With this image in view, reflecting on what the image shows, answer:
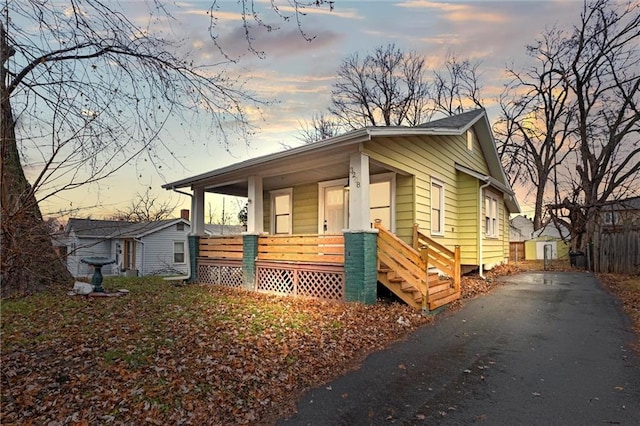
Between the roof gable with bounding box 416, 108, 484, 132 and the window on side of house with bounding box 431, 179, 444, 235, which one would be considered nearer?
the roof gable with bounding box 416, 108, 484, 132

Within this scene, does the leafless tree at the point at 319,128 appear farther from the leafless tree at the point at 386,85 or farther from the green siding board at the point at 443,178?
the green siding board at the point at 443,178

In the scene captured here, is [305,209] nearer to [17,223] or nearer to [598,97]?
[17,223]

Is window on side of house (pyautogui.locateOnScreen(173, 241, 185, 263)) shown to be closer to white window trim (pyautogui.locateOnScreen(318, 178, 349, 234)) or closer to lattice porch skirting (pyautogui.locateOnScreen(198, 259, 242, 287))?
lattice porch skirting (pyautogui.locateOnScreen(198, 259, 242, 287))

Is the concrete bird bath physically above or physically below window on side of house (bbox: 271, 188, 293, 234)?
below

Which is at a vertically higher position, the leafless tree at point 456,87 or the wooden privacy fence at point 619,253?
the leafless tree at point 456,87

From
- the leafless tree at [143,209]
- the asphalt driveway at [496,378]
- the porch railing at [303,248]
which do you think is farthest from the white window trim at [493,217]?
the leafless tree at [143,209]

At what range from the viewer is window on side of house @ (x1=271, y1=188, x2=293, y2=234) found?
40.4ft

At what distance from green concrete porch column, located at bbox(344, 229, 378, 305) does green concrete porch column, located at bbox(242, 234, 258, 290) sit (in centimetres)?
328

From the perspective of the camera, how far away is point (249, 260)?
10023 millimetres

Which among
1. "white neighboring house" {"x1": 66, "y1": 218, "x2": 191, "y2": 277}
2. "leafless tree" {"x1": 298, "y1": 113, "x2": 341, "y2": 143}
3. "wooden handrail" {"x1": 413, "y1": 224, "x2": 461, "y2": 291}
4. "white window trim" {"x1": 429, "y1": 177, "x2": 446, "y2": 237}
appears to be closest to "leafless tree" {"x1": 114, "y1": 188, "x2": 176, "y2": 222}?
"wooden handrail" {"x1": 413, "y1": 224, "x2": 461, "y2": 291}

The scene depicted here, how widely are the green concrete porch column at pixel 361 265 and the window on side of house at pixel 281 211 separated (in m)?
4.89

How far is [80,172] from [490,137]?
573 inches

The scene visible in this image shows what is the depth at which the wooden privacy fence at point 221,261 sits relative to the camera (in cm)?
1061

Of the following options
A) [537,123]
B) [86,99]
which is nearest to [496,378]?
[86,99]
